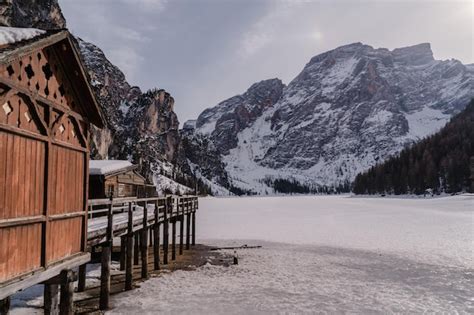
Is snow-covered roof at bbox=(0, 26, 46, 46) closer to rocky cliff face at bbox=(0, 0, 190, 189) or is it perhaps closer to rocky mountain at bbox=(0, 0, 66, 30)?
rocky mountain at bbox=(0, 0, 66, 30)

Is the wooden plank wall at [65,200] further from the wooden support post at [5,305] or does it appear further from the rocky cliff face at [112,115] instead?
the rocky cliff face at [112,115]

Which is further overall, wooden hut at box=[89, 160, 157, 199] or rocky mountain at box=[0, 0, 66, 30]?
rocky mountain at box=[0, 0, 66, 30]

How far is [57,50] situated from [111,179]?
63.1ft

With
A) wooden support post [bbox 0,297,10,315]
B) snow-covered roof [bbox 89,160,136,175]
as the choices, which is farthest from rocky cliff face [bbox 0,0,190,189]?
wooden support post [bbox 0,297,10,315]

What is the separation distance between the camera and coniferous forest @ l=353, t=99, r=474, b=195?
11962 centimetres

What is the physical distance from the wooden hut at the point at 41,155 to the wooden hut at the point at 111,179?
12.9 meters

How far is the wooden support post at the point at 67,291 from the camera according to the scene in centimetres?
986

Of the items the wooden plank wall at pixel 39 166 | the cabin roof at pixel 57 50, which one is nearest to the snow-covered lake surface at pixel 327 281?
the wooden plank wall at pixel 39 166

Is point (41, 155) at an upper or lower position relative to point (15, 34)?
lower

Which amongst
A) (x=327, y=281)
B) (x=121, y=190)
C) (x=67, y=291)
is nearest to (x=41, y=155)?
(x=67, y=291)

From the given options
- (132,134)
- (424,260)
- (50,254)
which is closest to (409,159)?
(132,134)

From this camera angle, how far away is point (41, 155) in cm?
882

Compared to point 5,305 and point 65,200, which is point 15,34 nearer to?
point 65,200

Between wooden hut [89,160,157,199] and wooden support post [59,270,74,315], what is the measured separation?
42.0ft
